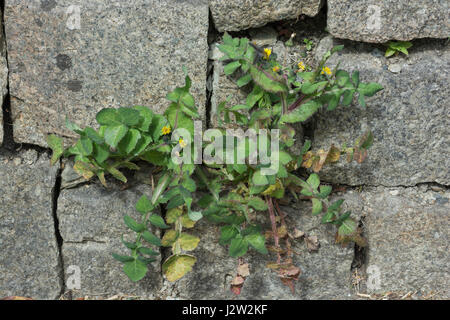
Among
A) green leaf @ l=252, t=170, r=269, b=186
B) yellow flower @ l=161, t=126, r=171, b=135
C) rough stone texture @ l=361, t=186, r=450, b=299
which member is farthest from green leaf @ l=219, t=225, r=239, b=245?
rough stone texture @ l=361, t=186, r=450, b=299

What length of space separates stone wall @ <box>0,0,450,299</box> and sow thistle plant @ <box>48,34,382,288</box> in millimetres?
100

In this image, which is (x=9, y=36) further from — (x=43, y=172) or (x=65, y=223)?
(x=65, y=223)

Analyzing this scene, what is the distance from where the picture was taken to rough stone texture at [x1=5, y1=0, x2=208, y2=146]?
2.08 meters

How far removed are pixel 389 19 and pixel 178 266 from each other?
51.7 inches

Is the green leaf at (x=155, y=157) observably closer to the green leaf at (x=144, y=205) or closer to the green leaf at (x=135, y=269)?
the green leaf at (x=144, y=205)

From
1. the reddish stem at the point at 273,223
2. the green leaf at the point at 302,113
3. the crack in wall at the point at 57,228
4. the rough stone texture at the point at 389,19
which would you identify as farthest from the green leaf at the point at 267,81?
the crack in wall at the point at 57,228

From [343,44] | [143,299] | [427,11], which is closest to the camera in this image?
[427,11]

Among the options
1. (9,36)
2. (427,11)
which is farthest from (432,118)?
(9,36)

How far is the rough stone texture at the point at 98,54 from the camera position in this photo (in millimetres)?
2080

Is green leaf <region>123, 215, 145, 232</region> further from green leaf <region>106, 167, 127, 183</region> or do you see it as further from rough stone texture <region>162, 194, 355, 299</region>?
rough stone texture <region>162, 194, 355, 299</region>

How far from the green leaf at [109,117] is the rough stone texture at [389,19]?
0.94 m

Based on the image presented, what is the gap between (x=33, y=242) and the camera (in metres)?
2.31

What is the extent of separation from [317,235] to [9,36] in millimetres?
1549

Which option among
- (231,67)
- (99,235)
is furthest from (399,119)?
(99,235)
